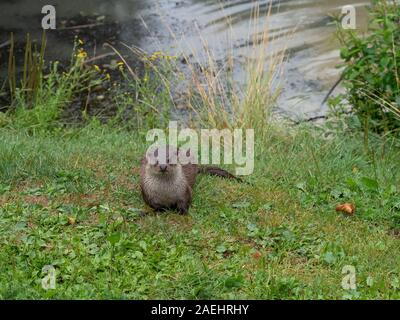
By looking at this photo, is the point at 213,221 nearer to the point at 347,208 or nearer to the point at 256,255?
the point at 256,255

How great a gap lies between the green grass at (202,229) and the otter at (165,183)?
0.09 m

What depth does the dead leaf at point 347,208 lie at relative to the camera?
5.29 metres

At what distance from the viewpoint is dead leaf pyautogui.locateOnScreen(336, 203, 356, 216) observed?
5287 millimetres

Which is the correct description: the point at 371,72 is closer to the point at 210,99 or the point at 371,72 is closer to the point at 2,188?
the point at 210,99

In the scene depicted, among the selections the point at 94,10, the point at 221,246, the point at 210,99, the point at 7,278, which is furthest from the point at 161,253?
the point at 94,10

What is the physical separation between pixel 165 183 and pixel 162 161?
0.17 m

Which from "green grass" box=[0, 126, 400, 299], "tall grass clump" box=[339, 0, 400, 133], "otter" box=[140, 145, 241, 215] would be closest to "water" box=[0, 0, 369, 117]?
"tall grass clump" box=[339, 0, 400, 133]

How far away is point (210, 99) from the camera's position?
7703 millimetres

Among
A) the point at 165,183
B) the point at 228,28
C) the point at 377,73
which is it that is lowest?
the point at 165,183

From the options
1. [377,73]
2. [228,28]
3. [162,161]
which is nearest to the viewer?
[162,161]

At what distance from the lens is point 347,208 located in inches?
→ 208

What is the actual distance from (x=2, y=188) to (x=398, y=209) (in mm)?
2839

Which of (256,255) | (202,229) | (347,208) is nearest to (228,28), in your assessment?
(347,208)

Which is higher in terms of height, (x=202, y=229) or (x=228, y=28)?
(x=228, y=28)
